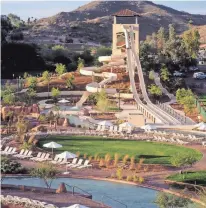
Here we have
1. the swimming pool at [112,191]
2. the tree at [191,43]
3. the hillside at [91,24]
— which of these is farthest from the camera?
the hillside at [91,24]

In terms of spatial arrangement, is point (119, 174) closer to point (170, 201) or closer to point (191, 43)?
point (170, 201)

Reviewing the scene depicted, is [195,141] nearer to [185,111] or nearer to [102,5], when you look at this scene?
[185,111]

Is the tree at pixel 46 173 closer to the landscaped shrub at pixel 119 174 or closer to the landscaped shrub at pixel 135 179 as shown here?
the landscaped shrub at pixel 119 174

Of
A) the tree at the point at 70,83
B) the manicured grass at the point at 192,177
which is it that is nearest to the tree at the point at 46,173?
the manicured grass at the point at 192,177

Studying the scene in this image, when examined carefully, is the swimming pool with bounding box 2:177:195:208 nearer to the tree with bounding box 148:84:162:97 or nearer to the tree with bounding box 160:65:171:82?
the tree with bounding box 148:84:162:97

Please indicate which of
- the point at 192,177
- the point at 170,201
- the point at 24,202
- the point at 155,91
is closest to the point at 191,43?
the point at 155,91

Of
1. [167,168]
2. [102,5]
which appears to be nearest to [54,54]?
[167,168]
